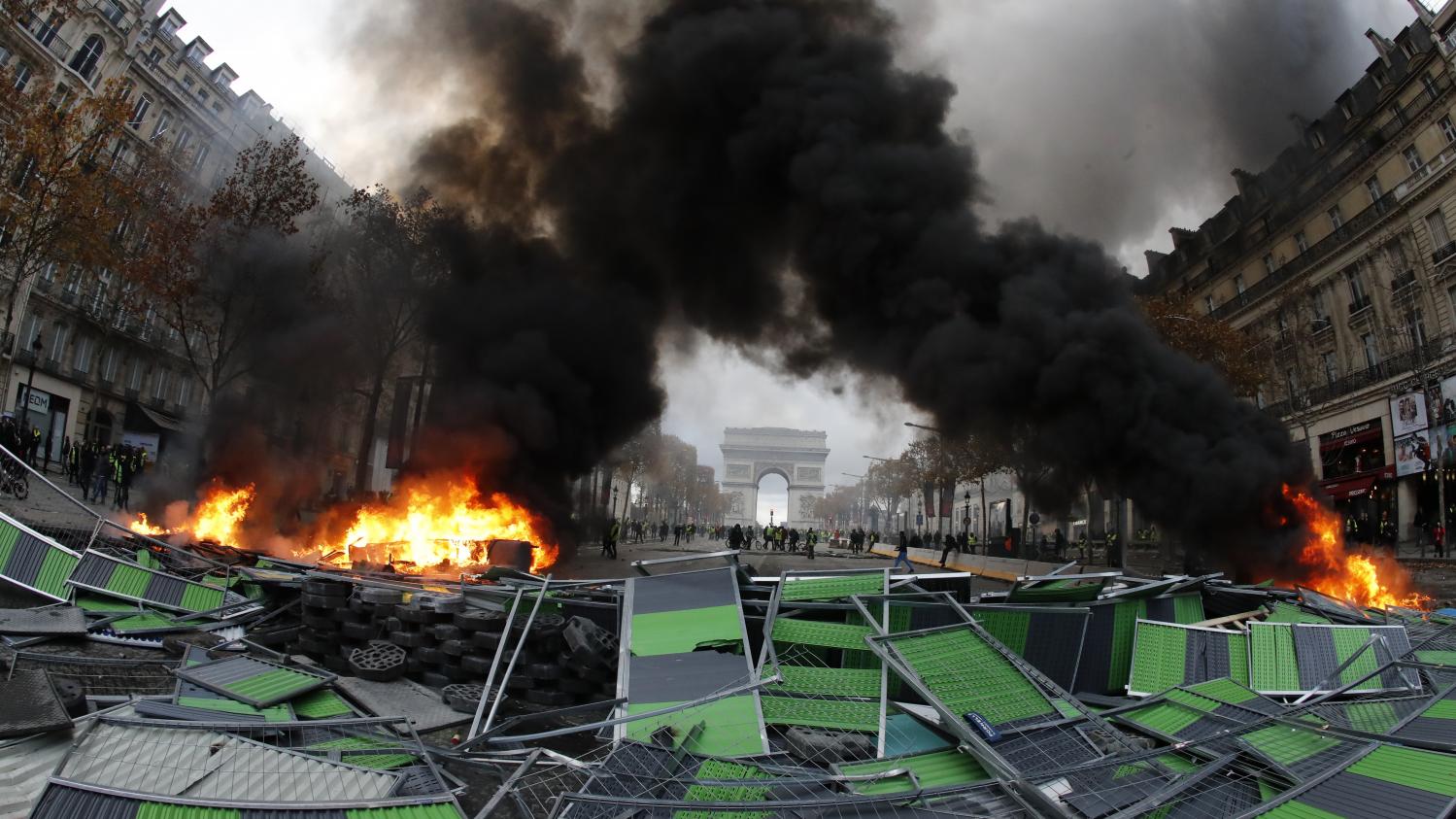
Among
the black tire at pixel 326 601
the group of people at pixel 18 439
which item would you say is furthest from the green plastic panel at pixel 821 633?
the group of people at pixel 18 439

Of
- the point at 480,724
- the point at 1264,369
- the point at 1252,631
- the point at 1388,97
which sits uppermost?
the point at 1388,97

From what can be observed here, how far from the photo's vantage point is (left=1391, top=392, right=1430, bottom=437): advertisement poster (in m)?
25.5

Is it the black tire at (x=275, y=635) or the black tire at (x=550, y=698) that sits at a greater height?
the black tire at (x=275, y=635)

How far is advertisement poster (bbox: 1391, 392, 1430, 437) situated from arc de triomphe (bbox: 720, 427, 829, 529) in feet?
289

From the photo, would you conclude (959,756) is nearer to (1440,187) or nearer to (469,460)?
(469,460)

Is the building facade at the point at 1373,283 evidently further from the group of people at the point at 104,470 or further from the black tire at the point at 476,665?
the group of people at the point at 104,470

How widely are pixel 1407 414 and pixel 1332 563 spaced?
19.8 metres

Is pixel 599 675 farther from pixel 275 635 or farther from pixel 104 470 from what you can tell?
pixel 104 470

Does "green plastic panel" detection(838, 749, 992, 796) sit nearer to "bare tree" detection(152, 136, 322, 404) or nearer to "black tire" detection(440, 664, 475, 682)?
"black tire" detection(440, 664, 475, 682)

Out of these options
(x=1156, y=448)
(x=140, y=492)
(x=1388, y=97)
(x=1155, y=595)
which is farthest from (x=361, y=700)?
(x=1388, y=97)

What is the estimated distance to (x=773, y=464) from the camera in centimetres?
11638

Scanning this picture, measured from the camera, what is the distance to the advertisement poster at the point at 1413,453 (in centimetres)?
2478

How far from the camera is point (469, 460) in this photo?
→ 58.7ft

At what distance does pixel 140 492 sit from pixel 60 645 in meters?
21.0
